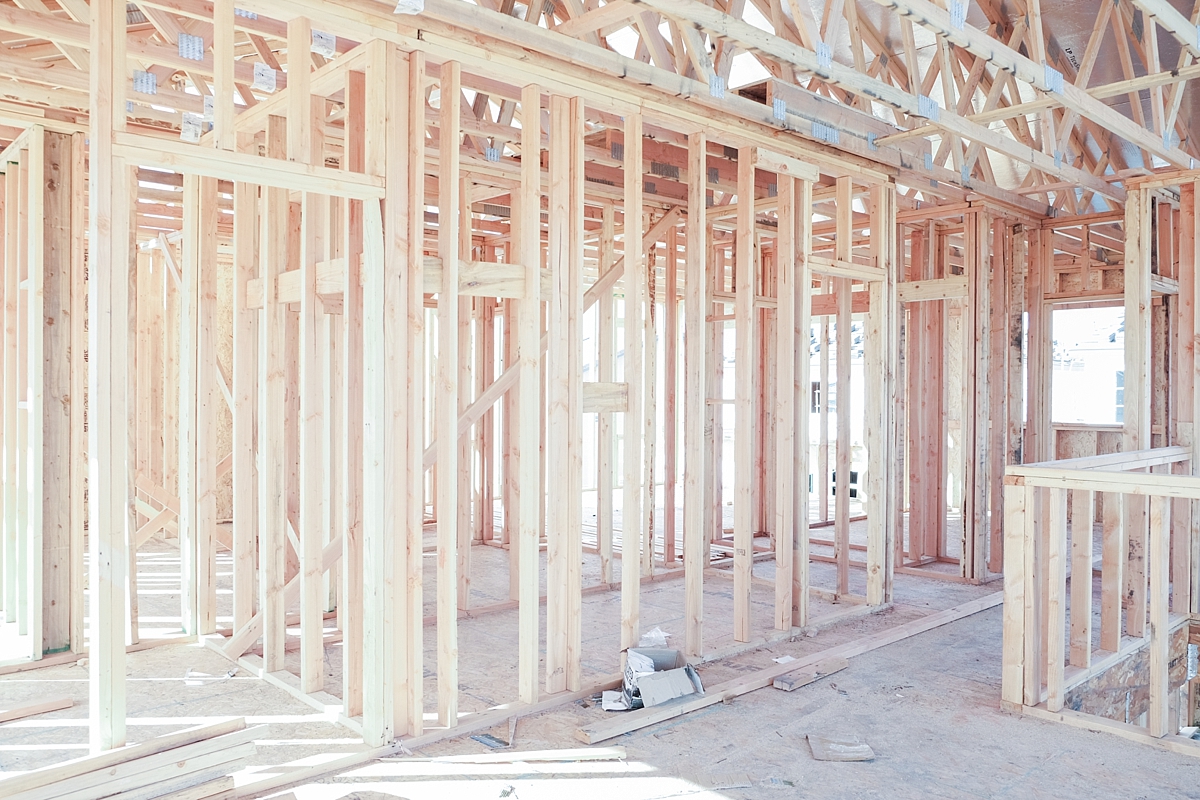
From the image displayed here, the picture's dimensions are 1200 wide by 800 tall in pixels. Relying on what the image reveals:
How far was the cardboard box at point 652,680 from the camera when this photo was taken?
14.7ft

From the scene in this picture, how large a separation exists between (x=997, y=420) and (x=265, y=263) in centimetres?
643

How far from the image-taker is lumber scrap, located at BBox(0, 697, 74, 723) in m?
4.20

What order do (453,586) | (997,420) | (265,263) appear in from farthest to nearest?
(997,420) → (265,263) → (453,586)

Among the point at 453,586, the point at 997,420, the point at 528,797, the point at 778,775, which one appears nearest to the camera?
the point at 528,797

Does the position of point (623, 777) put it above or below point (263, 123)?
below

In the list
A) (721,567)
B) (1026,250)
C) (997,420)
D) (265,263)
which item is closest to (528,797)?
(265,263)

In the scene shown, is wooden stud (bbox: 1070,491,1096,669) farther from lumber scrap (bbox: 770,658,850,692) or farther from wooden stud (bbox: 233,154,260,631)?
wooden stud (bbox: 233,154,260,631)

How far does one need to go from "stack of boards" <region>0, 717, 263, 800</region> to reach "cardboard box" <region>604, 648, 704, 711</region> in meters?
1.78

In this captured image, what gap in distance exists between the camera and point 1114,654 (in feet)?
17.8

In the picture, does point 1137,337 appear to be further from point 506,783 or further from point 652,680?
point 506,783

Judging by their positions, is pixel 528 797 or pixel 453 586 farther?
pixel 453 586

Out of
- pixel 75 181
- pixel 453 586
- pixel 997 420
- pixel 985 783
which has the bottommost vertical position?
pixel 985 783

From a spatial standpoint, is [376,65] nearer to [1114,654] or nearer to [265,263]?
[265,263]

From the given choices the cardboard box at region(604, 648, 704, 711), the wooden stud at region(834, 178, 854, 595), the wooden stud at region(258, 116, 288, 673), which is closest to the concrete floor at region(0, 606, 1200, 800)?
the cardboard box at region(604, 648, 704, 711)
